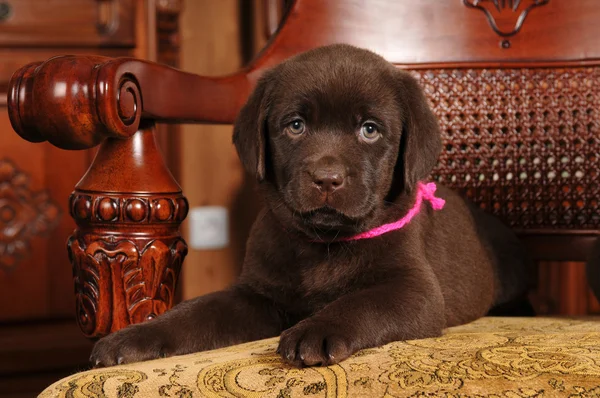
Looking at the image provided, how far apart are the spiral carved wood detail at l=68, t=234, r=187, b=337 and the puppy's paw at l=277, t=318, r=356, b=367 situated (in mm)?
343

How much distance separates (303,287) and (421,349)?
414 millimetres

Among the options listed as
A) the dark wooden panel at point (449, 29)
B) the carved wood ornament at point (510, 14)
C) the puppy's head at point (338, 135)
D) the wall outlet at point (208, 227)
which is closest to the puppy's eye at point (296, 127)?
the puppy's head at point (338, 135)

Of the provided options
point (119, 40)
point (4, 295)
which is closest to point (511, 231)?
point (119, 40)

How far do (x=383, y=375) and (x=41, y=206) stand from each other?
170 centimetres

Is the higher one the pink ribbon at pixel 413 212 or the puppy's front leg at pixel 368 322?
the pink ribbon at pixel 413 212

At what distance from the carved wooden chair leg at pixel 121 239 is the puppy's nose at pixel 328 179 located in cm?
28

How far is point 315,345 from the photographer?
47.2 inches

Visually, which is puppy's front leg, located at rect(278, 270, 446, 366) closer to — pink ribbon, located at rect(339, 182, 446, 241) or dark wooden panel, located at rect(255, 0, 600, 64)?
pink ribbon, located at rect(339, 182, 446, 241)

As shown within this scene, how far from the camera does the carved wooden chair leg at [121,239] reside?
4.79 ft

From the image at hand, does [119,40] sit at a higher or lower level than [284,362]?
higher

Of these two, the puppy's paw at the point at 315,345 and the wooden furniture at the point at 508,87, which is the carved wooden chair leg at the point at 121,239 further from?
the wooden furniture at the point at 508,87

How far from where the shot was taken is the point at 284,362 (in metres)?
1.20

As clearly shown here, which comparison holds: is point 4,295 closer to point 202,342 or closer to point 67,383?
point 202,342

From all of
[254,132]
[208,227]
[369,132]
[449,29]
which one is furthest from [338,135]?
[208,227]
